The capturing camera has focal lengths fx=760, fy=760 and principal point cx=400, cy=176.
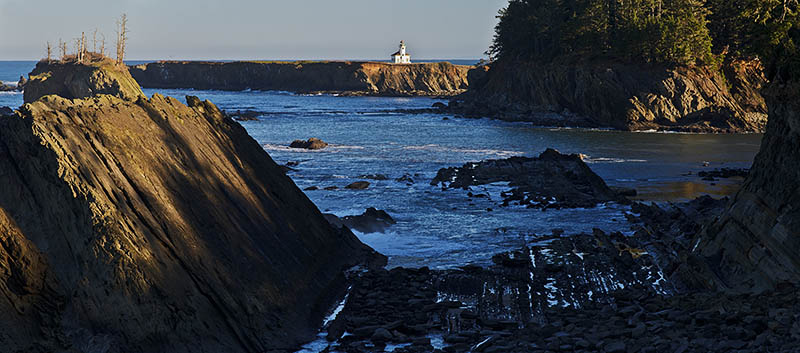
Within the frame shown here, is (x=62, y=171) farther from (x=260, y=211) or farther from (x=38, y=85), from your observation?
(x=38, y=85)

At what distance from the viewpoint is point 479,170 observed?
40125mm

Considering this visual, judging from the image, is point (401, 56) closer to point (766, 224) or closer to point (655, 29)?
point (655, 29)

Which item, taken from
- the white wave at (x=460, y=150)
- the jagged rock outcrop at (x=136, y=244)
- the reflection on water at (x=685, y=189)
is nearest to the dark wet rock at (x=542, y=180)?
the reflection on water at (x=685, y=189)

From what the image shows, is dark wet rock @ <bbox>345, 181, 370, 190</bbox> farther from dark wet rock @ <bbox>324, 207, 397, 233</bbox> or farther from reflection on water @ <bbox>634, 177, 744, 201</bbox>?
reflection on water @ <bbox>634, 177, 744, 201</bbox>

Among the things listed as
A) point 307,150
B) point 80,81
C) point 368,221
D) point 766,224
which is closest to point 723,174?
point 368,221

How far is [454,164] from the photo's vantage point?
1885 inches

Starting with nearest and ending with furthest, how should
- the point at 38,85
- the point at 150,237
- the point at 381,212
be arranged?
the point at 150,237 < the point at 381,212 < the point at 38,85

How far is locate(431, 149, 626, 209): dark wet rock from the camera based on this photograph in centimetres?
3192

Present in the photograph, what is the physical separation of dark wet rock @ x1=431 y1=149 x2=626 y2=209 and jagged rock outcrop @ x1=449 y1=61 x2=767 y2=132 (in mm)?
35163

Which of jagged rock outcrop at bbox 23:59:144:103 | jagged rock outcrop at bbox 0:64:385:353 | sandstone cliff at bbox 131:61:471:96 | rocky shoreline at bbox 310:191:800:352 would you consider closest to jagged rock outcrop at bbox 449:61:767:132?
jagged rock outcrop at bbox 23:59:144:103

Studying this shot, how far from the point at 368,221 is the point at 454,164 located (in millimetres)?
21853

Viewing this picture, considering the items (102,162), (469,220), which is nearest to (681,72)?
(469,220)

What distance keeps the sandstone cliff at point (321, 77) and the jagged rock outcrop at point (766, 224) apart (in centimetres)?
13418

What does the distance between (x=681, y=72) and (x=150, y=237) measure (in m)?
70.4
